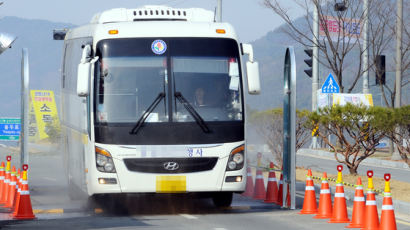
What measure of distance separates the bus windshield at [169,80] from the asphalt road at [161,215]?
5.17 feet

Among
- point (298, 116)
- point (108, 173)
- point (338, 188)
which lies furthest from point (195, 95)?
point (298, 116)

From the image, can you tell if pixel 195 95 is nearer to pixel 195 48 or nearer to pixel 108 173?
pixel 195 48

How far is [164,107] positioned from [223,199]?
87.4 inches

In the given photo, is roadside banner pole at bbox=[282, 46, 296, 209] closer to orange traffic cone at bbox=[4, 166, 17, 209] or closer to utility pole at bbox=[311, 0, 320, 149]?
orange traffic cone at bbox=[4, 166, 17, 209]

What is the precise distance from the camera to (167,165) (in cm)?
1514

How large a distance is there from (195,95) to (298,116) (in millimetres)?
11342

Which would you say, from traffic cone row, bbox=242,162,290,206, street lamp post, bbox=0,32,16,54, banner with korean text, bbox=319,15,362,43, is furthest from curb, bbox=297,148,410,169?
street lamp post, bbox=0,32,16,54

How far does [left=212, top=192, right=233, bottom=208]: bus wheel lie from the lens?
16375mm

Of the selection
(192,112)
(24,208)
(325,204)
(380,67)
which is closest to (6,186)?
(24,208)

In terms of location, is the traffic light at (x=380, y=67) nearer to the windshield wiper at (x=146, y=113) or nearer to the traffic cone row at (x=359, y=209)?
the traffic cone row at (x=359, y=209)

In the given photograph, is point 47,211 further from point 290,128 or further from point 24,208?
point 290,128

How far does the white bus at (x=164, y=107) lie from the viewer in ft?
49.6

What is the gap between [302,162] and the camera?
34.2 meters

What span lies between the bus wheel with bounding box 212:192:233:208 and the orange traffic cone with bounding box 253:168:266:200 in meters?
1.74
